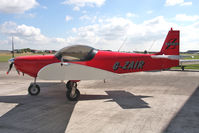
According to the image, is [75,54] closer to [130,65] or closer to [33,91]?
[130,65]

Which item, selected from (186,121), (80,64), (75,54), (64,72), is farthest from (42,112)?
(186,121)

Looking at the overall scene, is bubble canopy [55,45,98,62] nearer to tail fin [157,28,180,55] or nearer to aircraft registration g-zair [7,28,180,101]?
aircraft registration g-zair [7,28,180,101]

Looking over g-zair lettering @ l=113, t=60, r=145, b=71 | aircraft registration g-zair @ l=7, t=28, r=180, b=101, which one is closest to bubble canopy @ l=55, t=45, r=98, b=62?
aircraft registration g-zair @ l=7, t=28, r=180, b=101

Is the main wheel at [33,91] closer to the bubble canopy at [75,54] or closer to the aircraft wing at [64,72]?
the aircraft wing at [64,72]

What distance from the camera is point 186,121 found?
489 cm

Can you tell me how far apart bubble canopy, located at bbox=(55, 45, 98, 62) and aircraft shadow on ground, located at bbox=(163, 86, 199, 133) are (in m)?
4.18

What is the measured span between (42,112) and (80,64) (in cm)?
253

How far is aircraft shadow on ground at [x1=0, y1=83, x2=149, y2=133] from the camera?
4.46 meters

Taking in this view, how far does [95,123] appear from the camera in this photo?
471 centimetres

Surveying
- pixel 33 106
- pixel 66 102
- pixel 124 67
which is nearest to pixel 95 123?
pixel 66 102

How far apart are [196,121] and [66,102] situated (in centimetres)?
477

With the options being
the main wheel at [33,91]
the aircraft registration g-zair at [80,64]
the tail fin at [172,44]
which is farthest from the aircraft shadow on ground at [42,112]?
the tail fin at [172,44]

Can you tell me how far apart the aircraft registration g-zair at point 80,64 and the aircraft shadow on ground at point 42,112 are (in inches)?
31.9

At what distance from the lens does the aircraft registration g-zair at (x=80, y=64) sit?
275 inches
